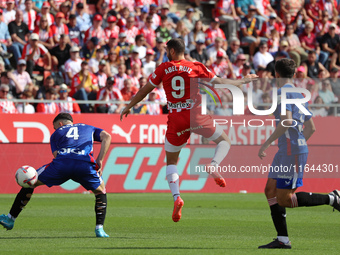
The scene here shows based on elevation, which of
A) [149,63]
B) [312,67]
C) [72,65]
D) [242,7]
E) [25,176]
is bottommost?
[312,67]

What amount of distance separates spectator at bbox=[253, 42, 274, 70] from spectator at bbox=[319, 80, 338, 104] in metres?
2.74

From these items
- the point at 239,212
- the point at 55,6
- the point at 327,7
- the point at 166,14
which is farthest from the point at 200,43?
the point at 239,212

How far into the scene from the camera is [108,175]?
58.3 feet

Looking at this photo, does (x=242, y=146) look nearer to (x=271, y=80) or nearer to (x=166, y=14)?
(x=271, y=80)

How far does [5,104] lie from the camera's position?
17125 millimetres

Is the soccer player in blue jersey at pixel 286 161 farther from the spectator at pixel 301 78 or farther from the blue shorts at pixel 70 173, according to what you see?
the spectator at pixel 301 78

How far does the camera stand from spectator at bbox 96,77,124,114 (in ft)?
60.0

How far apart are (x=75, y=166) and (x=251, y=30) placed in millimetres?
16122

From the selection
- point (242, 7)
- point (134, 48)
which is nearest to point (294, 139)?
point (134, 48)

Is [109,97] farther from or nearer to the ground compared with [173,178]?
nearer to the ground

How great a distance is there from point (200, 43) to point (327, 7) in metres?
7.12

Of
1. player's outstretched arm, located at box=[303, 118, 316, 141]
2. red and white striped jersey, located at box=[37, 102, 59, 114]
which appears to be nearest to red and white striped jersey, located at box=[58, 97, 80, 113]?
red and white striped jersey, located at box=[37, 102, 59, 114]

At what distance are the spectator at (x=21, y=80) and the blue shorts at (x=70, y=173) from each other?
9.51 meters

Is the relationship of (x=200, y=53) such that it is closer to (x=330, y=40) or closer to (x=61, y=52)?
(x=61, y=52)
